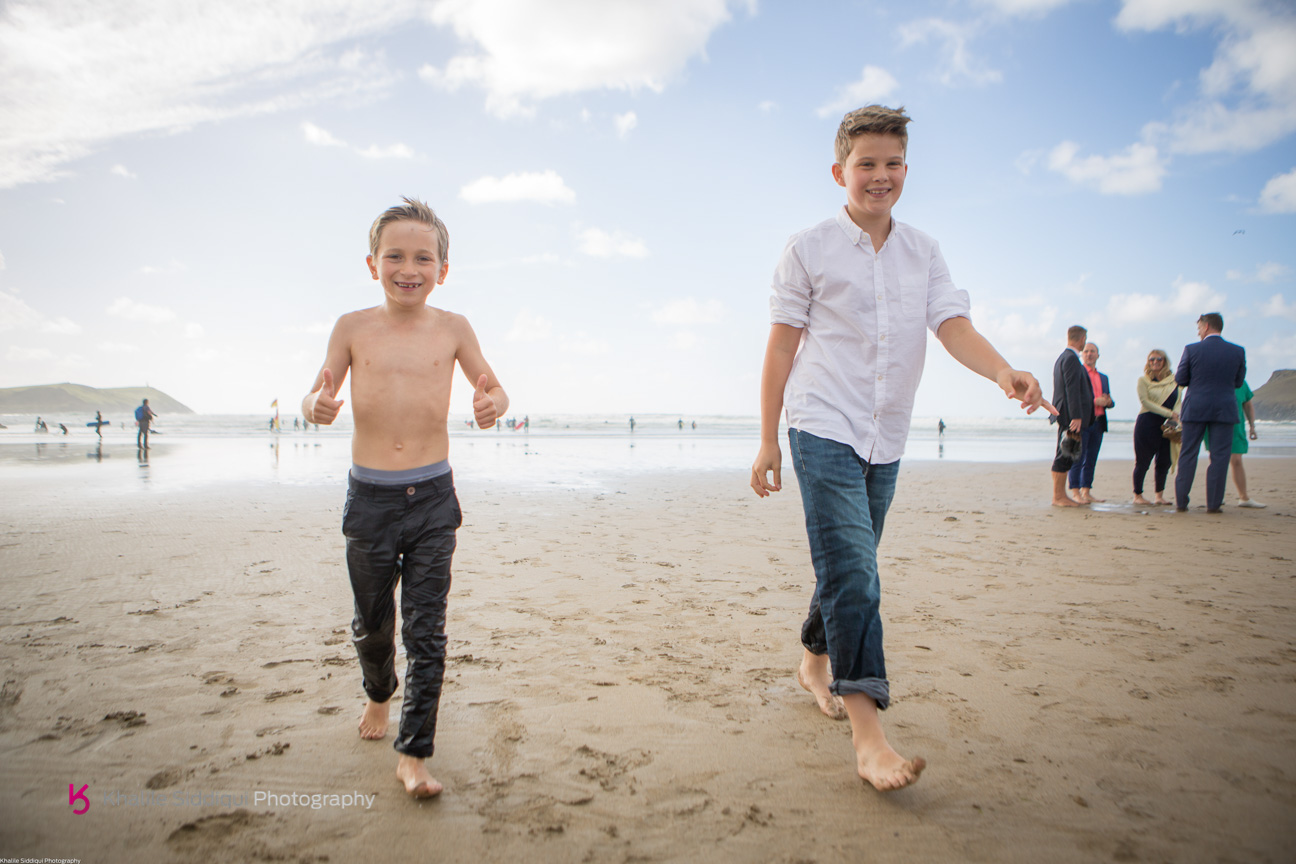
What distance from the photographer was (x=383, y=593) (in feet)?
7.97

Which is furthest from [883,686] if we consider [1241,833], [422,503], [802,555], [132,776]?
[802,555]

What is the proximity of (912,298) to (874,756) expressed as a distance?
166cm

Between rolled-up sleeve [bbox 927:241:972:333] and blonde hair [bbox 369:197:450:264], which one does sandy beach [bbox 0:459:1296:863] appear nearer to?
rolled-up sleeve [bbox 927:241:972:333]

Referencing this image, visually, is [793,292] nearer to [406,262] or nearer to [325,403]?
[406,262]

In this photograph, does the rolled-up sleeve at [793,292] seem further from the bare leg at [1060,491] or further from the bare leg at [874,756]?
the bare leg at [1060,491]

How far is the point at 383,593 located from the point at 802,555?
4.18 m

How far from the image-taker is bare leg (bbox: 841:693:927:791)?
2.06 metres

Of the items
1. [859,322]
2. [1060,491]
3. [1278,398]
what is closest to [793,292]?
[859,322]

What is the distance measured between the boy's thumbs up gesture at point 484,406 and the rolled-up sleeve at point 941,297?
177 centimetres

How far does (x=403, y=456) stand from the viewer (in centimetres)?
247

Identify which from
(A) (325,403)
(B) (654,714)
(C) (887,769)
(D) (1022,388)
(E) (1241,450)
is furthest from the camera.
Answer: (E) (1241,450)

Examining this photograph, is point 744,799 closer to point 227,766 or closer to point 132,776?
point 227,766

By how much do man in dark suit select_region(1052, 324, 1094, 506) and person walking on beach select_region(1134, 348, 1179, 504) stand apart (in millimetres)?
1020

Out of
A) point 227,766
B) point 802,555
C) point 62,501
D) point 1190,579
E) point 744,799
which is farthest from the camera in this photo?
point 62,501
